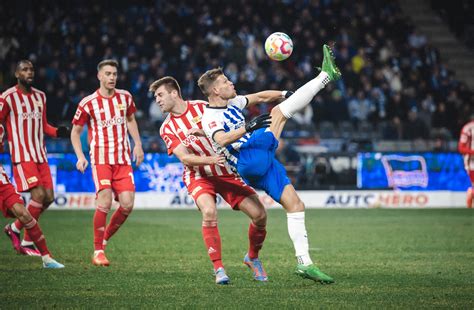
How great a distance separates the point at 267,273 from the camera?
32.3ft

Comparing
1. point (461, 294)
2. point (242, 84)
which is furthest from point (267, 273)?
point (242, 84)

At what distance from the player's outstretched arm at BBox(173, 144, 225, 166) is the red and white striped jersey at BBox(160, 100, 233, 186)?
0.13m

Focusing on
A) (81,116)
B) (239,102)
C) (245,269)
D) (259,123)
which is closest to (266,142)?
(259,123)

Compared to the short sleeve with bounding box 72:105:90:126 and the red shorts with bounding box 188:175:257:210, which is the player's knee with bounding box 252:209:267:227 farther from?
the short sleeve with bounding box 72:105:90:126

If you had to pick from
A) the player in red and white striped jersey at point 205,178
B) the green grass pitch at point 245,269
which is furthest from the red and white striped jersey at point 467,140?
the player in red and white striped jersey at point 205,178

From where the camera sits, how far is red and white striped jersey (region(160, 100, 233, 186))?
9438 millimetres

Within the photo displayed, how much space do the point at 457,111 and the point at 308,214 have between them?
7442 millimetres

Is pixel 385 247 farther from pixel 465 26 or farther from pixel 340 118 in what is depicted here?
pixel 465 26

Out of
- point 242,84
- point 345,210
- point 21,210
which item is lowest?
point 345,210

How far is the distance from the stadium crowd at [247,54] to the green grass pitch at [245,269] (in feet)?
23.1

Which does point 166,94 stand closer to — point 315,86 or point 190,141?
point 190,141

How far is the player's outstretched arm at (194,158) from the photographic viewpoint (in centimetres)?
877

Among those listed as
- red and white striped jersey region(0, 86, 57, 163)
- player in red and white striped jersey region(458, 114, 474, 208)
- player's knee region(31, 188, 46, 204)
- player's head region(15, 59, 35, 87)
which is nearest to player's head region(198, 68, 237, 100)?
player's head region(15, 59, 35, 87)

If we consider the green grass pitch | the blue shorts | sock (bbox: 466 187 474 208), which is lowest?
sock (bbox: 466 187 474 208)
